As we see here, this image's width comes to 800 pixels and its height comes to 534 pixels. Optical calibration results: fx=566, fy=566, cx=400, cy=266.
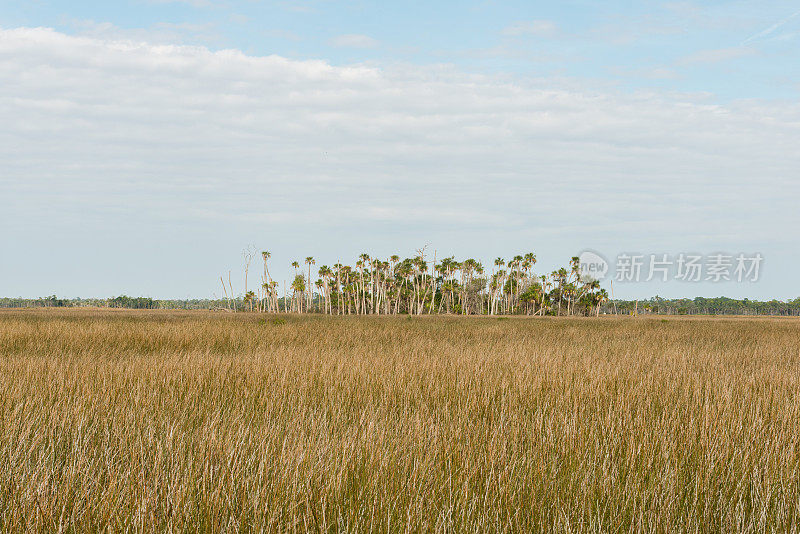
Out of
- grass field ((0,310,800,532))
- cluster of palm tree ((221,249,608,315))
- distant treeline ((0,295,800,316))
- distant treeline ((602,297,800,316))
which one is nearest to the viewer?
grass field ((0,310,800,532))

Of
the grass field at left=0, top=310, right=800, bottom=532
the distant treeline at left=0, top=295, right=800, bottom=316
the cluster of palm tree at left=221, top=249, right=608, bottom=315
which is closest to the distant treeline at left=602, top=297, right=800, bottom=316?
the distant treeline at left=0, top=295, right=800, bottom=316

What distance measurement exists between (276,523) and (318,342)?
10.1 meters

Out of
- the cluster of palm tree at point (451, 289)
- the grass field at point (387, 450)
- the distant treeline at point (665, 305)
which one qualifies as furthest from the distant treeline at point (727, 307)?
the grass field at point (387, 450)

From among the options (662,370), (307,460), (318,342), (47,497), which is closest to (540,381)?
(662,370)

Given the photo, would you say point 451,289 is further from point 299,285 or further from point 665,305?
point 665,305

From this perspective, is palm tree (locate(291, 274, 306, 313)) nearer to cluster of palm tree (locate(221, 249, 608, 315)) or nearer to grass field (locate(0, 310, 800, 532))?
cluster of palm tree (locate(221, 249, 608, 315))

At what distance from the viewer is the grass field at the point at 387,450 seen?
2.88 meters

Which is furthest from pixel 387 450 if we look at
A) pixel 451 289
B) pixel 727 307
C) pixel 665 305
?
pixel 727 307

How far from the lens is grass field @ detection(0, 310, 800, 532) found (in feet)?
9.45

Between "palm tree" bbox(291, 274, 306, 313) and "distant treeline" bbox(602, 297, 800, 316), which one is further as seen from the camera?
"distant treeline" bbox(602, 297, 800, 316)

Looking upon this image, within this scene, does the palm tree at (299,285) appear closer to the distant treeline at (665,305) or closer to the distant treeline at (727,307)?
the distant treeline at (665,305)

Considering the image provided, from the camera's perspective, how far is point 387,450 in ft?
11.7

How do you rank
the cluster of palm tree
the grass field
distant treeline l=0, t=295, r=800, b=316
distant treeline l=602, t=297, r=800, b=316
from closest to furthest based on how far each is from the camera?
the grass field
the cluster of palm tree
distant treeline l=0, t=295, r=800, b=316
distant treeline l=602, t=297, r=800, b=316

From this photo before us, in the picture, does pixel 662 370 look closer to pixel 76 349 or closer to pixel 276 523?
pixel 276 523
